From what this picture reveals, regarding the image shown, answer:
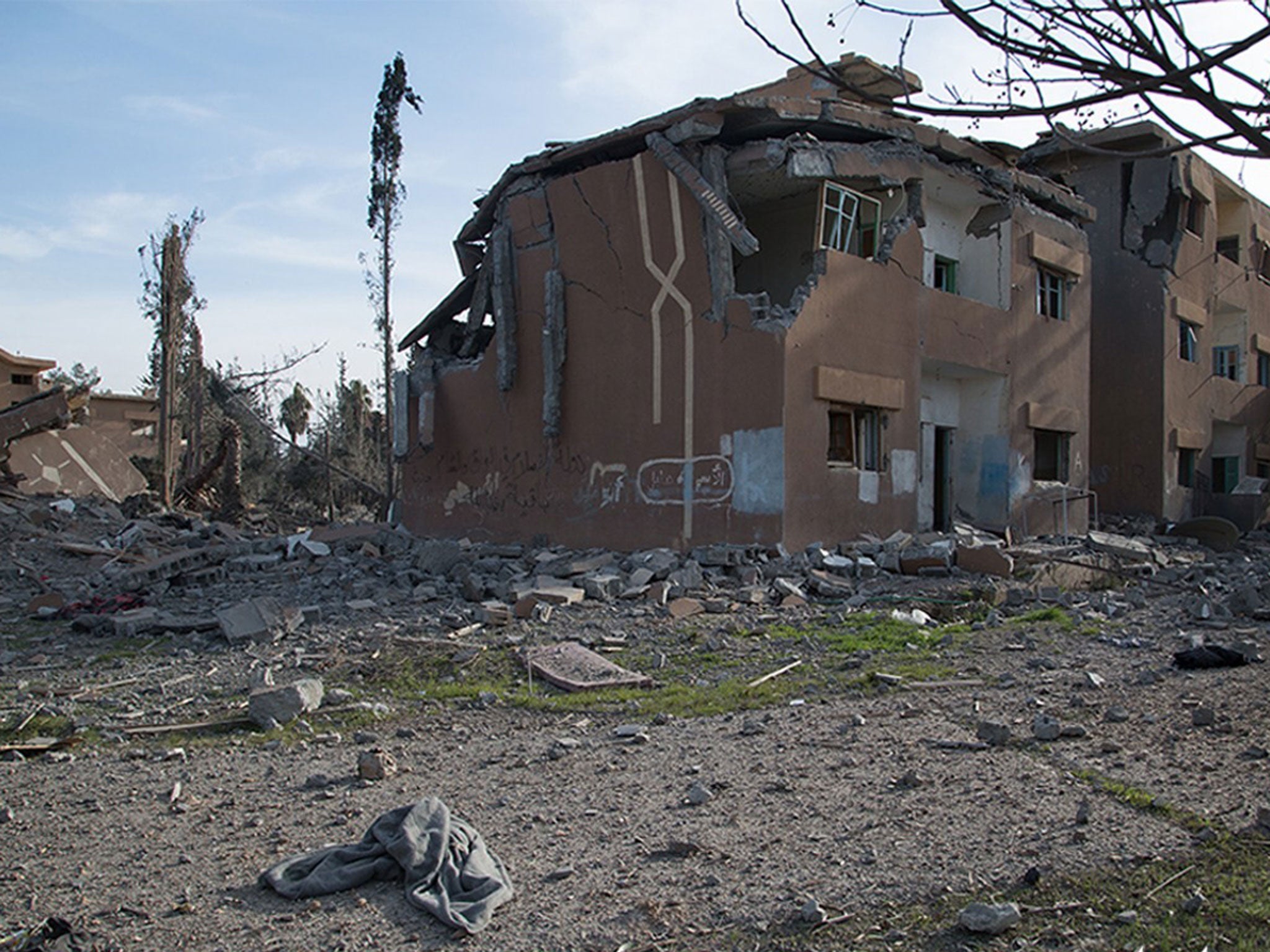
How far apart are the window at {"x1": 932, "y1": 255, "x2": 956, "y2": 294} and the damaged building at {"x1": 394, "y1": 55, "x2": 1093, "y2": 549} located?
0.06 m

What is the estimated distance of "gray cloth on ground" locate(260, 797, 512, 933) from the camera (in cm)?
347

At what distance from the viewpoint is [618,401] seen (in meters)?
14.8

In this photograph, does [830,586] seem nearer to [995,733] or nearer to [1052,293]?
[995,733]

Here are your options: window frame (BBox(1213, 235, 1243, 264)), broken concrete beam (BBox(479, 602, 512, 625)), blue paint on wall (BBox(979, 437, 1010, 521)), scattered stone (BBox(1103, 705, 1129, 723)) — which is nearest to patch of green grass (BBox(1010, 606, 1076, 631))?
scattered stone (BBox(1103, 705, 1129, 723))

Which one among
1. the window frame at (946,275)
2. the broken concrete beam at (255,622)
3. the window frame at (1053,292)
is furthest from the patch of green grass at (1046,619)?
the window frame at (1053,292)

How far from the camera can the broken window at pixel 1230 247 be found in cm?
2614

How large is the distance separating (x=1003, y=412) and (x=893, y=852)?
568 inches

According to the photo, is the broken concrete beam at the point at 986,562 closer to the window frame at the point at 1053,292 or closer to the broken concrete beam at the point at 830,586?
the broken concrete beam at the point at 830,586

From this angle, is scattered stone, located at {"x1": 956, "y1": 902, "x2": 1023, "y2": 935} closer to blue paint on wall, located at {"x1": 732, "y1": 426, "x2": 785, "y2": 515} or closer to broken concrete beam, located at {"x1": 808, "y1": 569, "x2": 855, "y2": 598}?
broken concrete beam, located at {"x1": 808, "y1": 569, "x2": 855, "y2": 598}

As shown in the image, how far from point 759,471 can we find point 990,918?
10068mm

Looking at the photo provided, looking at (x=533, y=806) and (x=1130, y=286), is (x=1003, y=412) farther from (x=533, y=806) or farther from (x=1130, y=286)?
(x=533, y=806)

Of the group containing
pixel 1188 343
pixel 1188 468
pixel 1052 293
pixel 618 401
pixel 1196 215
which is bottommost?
pixel 1188 468

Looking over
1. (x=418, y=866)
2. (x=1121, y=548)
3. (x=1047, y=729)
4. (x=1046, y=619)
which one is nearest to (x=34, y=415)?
(x=1046, y=619)

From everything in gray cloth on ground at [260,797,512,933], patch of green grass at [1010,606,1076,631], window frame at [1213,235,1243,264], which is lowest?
patch of green grass at [1010,606,1076,631]
